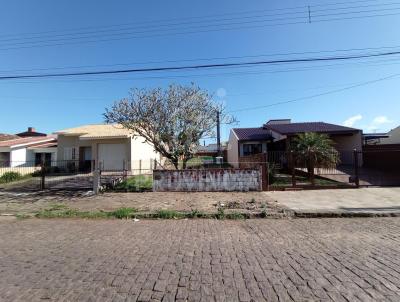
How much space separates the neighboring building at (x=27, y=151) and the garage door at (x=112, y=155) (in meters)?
7.40

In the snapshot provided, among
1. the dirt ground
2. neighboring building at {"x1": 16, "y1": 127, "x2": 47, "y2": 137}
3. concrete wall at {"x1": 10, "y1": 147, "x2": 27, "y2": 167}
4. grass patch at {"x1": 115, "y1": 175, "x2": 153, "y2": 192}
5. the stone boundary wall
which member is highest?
neighboring building at {"x1": 16, "y1": 127, "x2": 47, "y2": 137}

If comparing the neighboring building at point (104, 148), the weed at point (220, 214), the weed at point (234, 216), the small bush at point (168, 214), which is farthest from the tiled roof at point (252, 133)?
the small bush at point (168, 214)

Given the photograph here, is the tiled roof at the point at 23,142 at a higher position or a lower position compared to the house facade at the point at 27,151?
higher

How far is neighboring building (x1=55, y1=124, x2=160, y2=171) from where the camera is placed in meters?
25.0

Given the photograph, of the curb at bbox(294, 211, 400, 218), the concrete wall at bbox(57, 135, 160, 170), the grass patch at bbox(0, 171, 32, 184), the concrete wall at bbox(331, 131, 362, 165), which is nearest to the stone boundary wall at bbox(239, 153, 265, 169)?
the curb at bbox(294, 211, 400, 218)

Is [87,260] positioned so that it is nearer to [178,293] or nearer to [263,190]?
[178,293]

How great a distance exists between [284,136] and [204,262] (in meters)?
20.8

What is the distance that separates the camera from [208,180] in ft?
49.2

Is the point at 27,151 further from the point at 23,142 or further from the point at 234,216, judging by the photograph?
the point at 234,216

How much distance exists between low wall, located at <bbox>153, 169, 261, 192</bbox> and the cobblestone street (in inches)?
255

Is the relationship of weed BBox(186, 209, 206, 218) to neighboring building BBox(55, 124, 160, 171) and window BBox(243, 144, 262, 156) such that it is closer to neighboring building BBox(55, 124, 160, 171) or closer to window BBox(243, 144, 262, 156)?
neighboring building BBox(55, 124, 160, 171)

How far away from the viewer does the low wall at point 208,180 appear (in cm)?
1484

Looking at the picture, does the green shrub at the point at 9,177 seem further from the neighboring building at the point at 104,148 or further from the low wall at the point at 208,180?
the low wall at the point at 208,180

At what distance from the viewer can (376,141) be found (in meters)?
34.4
